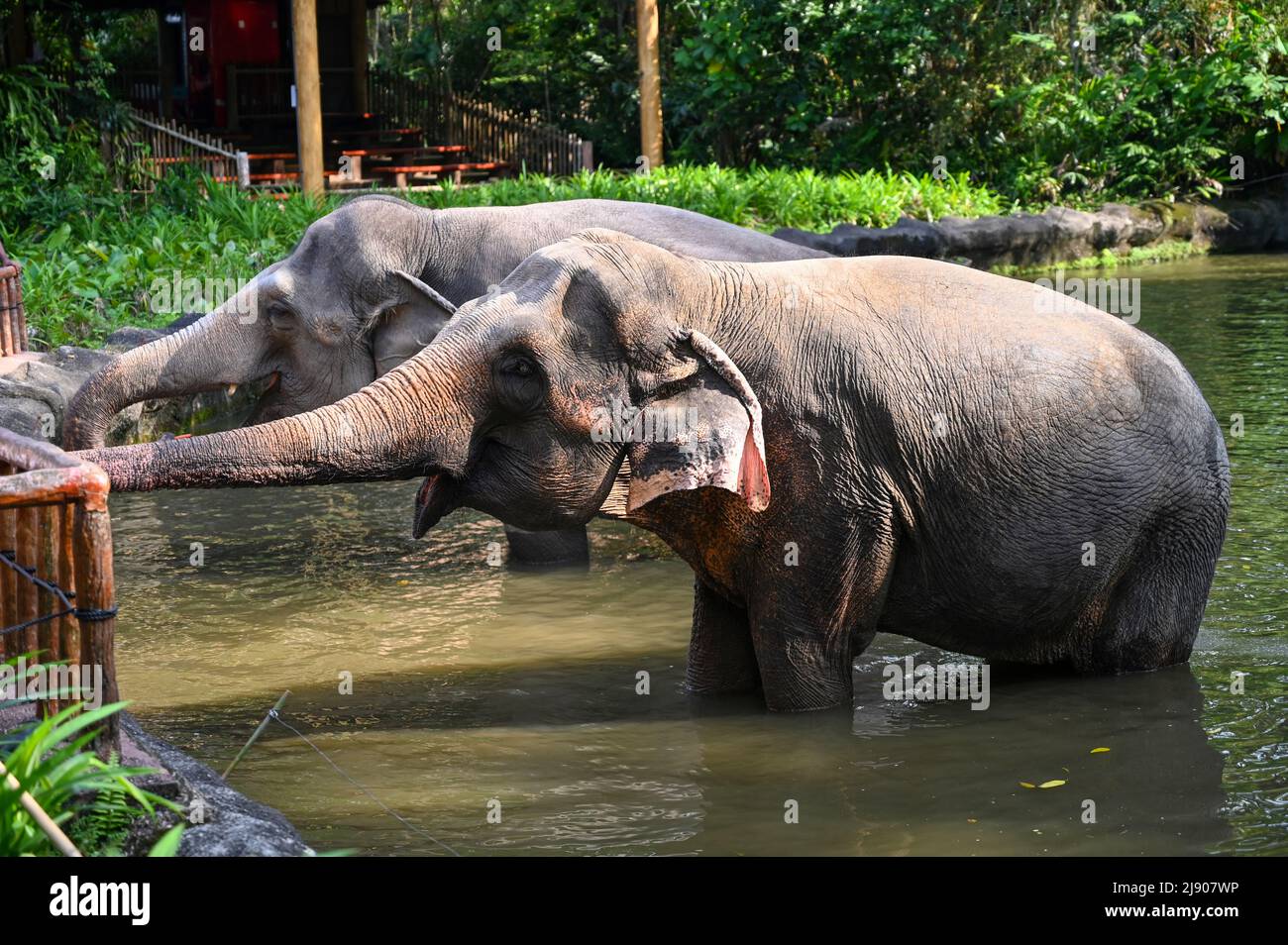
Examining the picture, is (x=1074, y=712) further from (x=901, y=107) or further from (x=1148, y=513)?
(x=901, y=107)

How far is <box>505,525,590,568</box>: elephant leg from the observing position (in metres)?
8.80

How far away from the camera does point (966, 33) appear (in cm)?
2612

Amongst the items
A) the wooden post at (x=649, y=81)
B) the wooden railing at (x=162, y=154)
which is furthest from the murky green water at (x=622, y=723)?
the wooden post at (x=649, y=81)

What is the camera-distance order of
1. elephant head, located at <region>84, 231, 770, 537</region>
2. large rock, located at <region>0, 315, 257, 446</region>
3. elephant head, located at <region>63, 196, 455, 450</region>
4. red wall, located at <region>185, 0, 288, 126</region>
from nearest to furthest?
1. elephant head, located at <region>84, 231, 770, 537</region>
2. elephant head, located at <region>63, 196, 455, 450</region>
3. large rock, located at <region>0, 315, 257, 446</region>
4. red wall, located at <region>185, 0, 288, 126</region>

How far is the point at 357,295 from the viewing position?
8.05 metres

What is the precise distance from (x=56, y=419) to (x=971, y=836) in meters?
7.13

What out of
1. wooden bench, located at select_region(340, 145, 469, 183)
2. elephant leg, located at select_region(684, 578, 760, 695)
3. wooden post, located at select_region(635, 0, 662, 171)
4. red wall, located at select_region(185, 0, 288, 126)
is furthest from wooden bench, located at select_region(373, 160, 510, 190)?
elephant leg, located at select_region(684, 578, 760, 695)

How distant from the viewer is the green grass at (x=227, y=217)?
44.1 ft

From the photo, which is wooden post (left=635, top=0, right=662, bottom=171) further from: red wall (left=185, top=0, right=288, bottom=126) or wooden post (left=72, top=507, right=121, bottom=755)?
wooden post (left=72, top=507, right=121, bottom=755)

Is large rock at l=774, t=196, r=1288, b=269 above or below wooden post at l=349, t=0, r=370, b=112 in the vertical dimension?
below

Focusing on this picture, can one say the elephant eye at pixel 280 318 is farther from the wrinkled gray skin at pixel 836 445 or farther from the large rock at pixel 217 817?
the large rock at pixel 217 817

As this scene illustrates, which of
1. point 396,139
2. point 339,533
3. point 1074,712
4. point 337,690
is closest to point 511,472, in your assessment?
point 337,690

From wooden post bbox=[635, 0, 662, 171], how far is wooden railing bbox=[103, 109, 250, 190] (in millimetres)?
5351

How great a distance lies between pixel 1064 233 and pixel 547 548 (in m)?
15.9
